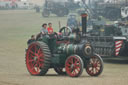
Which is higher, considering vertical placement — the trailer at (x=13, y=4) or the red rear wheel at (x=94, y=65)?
the red rear wheel at (x=94, y=65)

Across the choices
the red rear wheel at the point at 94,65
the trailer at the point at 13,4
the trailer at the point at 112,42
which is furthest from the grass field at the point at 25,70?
the trailer at the point at 13,4

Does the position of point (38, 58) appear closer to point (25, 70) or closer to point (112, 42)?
point (25, 70)

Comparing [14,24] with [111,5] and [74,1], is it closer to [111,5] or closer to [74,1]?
[111,5]

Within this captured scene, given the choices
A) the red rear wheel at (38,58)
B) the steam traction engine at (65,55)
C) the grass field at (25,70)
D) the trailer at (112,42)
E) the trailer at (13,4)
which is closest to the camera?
the grass field at (25,70)

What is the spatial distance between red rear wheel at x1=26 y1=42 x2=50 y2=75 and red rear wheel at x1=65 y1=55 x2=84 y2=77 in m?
0.68

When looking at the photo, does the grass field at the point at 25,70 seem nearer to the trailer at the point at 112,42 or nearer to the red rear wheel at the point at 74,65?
the red rear wheel at the point at 74,65

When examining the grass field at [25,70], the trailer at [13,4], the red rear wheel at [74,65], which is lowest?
the trailer at [13,4]

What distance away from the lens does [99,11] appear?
4353 cm

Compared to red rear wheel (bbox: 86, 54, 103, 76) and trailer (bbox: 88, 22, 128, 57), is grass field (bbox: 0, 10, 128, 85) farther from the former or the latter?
trailer (bbox: 88, 22, 128, 57)

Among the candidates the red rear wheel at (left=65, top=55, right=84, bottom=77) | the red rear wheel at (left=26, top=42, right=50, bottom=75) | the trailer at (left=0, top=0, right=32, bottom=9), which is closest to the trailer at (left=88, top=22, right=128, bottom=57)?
the red rear wheel at (left=26, top=42, right=50, bottom=75)

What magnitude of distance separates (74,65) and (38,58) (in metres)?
1.27

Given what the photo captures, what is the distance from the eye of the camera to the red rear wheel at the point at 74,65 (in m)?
12.0

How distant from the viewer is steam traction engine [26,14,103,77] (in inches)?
488

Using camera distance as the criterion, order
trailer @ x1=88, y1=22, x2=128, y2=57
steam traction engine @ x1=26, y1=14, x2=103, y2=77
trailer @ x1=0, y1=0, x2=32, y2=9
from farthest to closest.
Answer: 1. trailer @ x1=0, y1=0, x2=32, y2=9
2. trailer @ x1=88, y1=22, x2=128, y2=57
3. steam traction engine @ x1=26, y1=14, x2=103, y2=77
